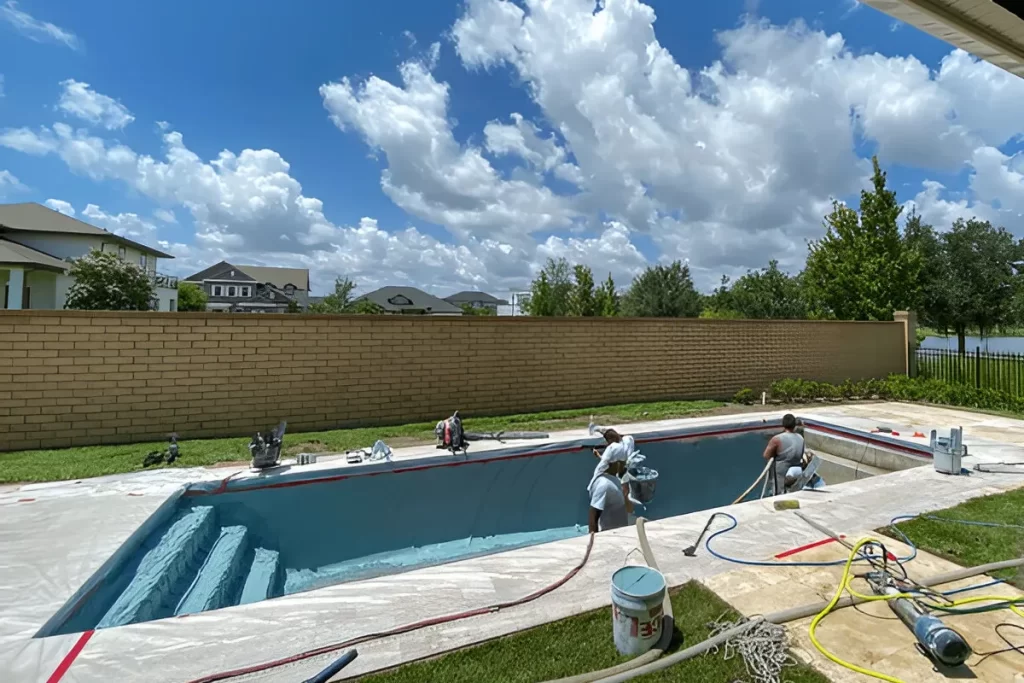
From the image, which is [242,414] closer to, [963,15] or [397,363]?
[397,363]

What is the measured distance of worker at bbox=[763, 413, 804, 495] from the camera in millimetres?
6391

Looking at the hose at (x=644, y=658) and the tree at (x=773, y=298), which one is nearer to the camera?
the hose at (x=644, y=658)

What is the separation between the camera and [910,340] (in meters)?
14.6

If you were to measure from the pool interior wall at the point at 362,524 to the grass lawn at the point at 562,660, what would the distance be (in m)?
2.63

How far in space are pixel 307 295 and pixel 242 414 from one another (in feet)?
199

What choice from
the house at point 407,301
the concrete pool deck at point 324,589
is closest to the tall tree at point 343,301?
the house at point 407,301

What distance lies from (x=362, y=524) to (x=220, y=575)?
1818 mm

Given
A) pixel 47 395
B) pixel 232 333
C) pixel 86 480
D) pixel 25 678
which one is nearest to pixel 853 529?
pixel 25 678

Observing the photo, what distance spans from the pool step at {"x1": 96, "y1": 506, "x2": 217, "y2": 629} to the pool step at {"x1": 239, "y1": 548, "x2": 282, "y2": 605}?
1.72 feet

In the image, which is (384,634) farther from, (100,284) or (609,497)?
(100,284)

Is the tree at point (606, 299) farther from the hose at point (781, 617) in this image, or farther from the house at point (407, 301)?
the house at point (407, 301)

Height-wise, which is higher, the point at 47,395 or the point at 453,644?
the point at 47,395

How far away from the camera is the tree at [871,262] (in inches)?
667

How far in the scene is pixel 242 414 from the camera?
822cm
